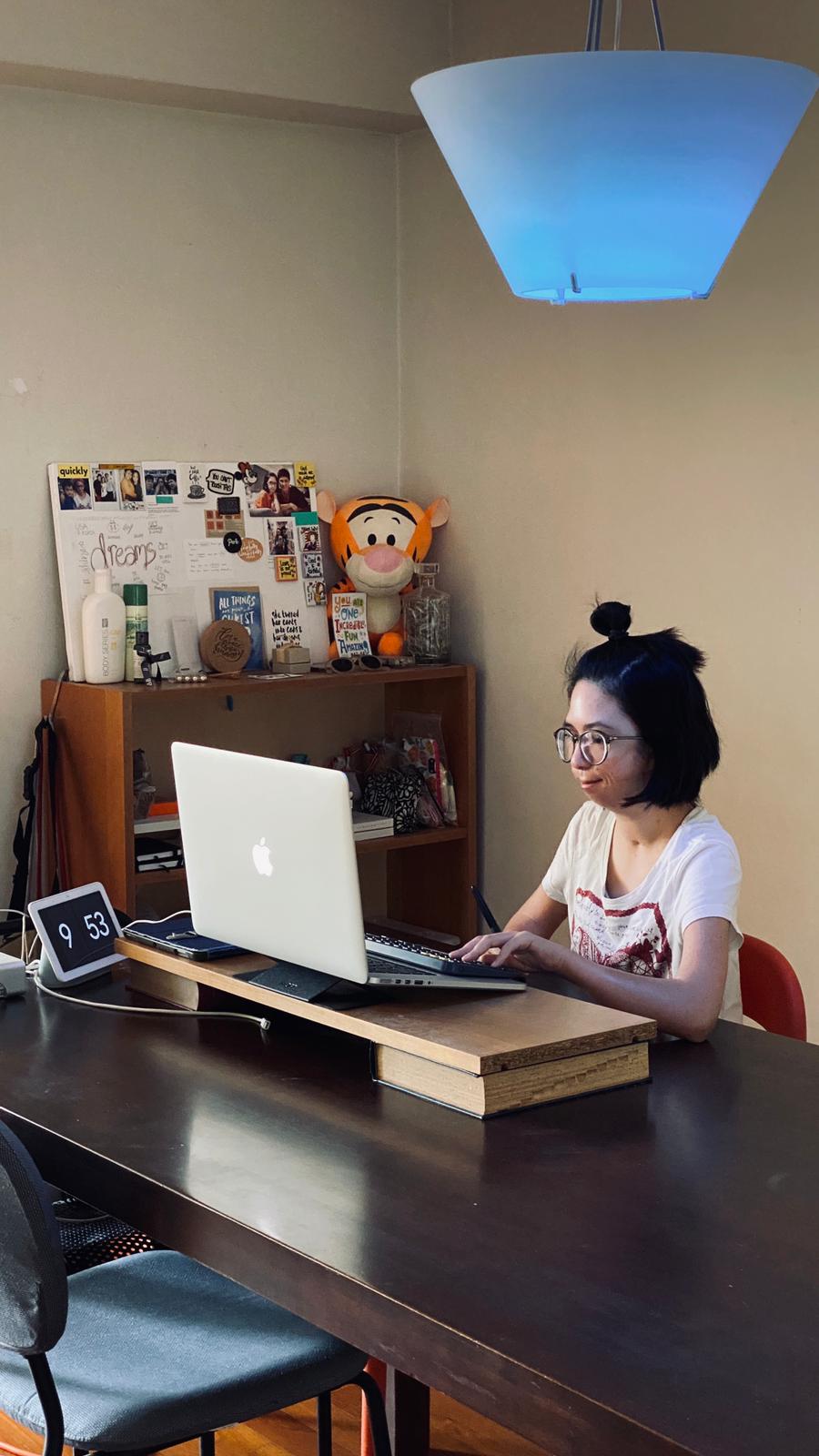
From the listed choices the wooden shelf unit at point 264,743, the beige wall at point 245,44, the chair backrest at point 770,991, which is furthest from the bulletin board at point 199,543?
the chair backrest at point 770,991

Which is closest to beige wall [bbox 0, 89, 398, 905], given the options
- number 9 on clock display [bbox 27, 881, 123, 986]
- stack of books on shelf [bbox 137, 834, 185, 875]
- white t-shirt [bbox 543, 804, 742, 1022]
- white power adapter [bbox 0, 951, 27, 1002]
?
stack of books on shelf [bbox 137, 834, 185, 875]

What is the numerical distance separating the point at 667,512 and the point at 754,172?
2.13 metres

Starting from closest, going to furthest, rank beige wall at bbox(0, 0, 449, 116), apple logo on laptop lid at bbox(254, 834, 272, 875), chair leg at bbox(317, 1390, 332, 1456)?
chair leg at bbox(317, 1390, 332, 1456) → apple logo on laptop lid at bbox(254, 834, 272, 875) → beige wall at bbox(0, 0, 449, 116)

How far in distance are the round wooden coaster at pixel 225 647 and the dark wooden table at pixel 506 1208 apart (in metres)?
1.92

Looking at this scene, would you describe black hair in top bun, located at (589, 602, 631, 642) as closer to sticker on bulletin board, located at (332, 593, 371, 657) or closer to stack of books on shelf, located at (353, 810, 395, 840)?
stack of books on shelf, located at (353, 810, 395, 840)

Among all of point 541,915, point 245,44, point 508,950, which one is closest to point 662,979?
point 508,950

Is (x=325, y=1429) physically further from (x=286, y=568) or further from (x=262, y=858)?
(x=286, y=568)

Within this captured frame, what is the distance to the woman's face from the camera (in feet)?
7.50

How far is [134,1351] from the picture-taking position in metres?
1.73

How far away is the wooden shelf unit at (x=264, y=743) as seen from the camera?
363cm

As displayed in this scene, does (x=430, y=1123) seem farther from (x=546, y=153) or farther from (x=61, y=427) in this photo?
(x=61, y=427)

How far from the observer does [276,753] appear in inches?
169

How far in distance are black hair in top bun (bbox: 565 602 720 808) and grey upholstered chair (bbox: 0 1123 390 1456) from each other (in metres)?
0.92

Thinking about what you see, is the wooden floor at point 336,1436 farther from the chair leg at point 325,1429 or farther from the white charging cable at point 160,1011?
the white charging cable at point 160,1011
